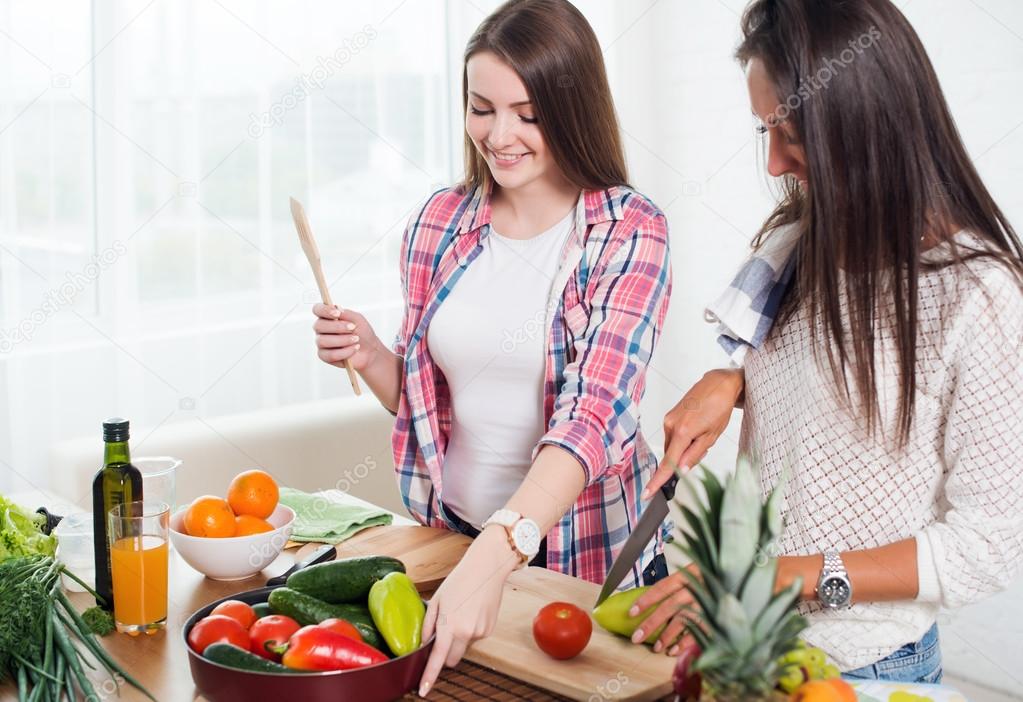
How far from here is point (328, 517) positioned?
6.20 ft

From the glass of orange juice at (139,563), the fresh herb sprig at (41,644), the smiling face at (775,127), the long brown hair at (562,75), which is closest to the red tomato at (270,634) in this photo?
the fresh herb sprig at (41,644)

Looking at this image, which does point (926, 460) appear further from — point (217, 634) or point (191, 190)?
point (191, 190)

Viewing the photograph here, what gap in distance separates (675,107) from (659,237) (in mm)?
2313

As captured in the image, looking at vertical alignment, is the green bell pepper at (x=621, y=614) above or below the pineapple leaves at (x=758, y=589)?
below

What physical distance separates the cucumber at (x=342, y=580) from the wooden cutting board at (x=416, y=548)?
255 mm

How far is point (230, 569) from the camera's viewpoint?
160cm

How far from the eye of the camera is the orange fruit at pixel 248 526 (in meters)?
1.60

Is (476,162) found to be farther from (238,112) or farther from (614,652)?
(238,112)

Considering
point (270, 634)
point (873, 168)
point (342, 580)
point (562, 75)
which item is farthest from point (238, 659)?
point (562, 75)

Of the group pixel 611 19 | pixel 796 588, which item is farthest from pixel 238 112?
pixel 796 588

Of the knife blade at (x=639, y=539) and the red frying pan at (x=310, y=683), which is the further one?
the knife blade at (x=639, y=539)

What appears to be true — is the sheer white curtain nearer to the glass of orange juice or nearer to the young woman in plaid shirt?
the young woman in plaid shirt

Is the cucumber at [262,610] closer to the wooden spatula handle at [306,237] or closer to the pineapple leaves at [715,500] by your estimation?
the wooden spatula handle at [306,237]

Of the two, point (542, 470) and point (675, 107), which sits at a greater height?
point (675, 107)
